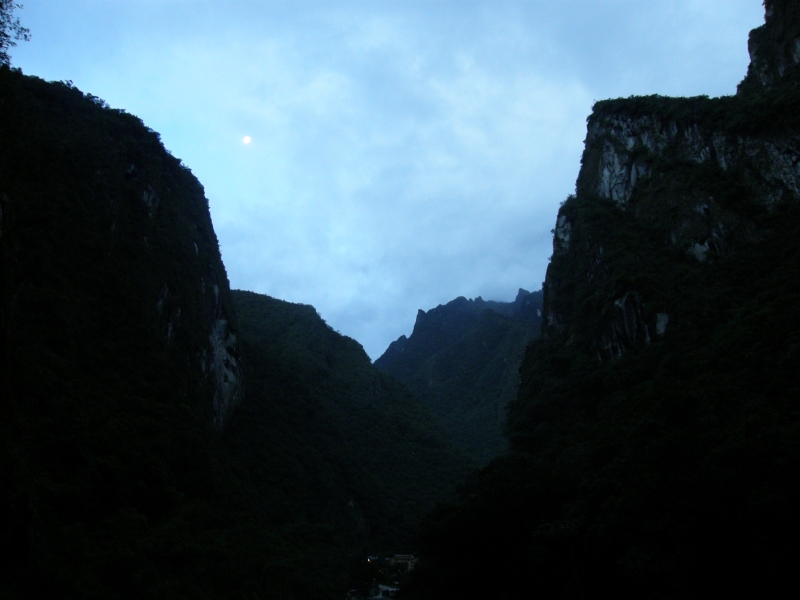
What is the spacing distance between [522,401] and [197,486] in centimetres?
2082

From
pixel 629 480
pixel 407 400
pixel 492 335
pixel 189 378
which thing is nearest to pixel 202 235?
pixel 189 378

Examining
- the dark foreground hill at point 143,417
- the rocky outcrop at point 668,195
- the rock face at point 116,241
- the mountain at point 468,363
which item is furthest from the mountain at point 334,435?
the rocky outcrop at point 668,195

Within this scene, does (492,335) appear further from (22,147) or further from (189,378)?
(22,147)

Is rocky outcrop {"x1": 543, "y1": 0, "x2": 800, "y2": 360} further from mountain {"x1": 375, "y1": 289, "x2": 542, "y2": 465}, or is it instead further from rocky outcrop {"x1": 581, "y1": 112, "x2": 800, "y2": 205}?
mountain {"x1": 375, "y1": 289, "x2": 542, "y2": 465}

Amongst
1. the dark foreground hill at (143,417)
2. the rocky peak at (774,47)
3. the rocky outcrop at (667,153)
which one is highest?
the rocky peak at (774,47)

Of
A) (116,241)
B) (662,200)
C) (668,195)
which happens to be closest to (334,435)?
(116,241)

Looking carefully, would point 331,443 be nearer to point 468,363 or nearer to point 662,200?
point 662,200

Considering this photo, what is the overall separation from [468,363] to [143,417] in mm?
81405

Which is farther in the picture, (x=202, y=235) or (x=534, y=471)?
(x=202, y=235)

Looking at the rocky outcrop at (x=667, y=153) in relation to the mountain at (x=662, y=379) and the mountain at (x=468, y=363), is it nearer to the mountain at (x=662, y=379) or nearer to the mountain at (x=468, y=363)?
the mountain at (x=662, y=379)

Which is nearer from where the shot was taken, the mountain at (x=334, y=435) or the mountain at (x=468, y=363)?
the mountain at (x=334, y=435)

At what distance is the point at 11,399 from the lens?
1402cm

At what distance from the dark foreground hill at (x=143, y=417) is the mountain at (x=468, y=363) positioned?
2209 centimetres

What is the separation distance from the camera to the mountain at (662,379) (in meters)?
12.6
